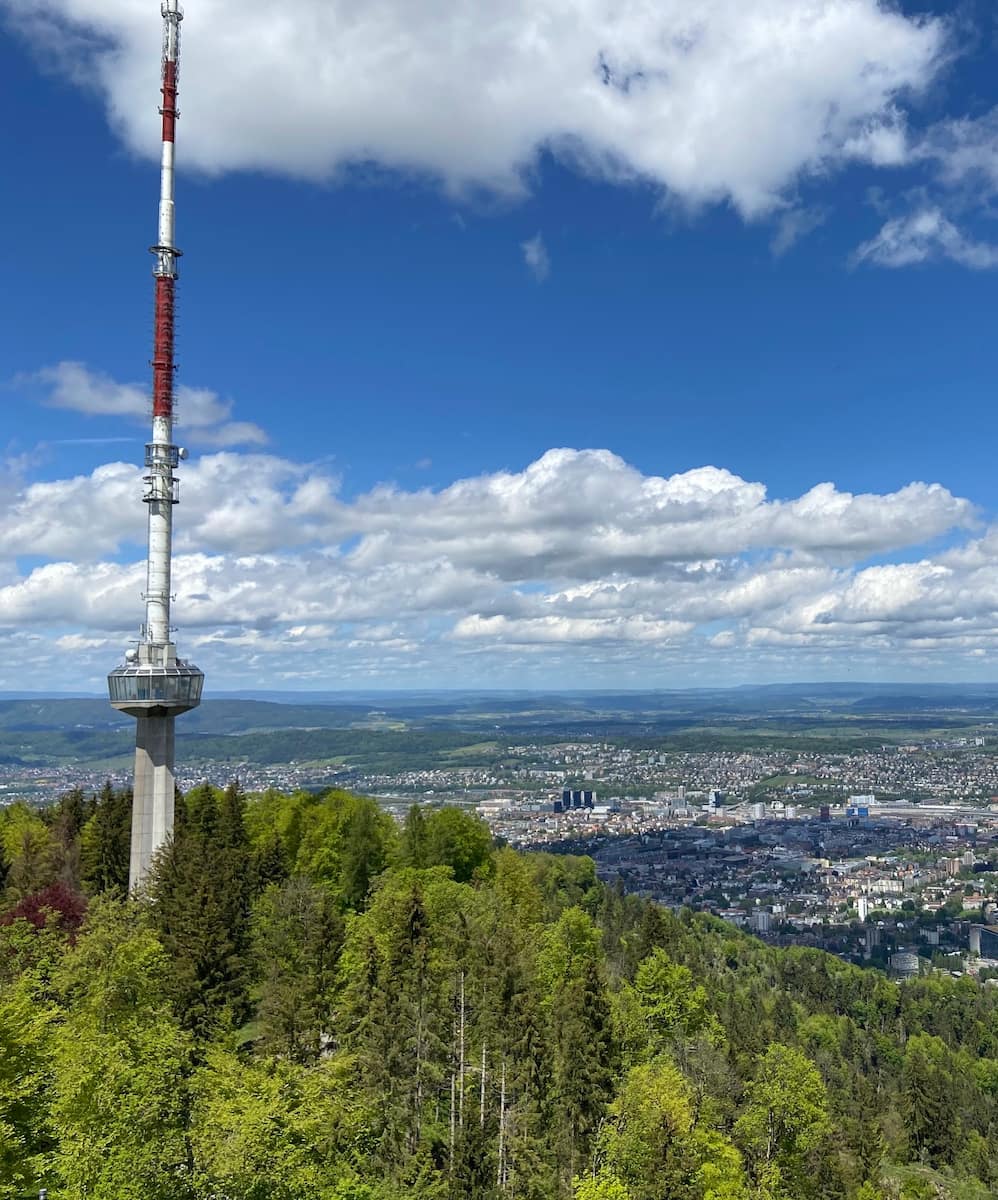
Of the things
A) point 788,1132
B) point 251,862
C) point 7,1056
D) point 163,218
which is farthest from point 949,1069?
point 163,218

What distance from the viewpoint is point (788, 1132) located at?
4459 centimetres

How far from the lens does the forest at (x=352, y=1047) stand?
2427 centimetres

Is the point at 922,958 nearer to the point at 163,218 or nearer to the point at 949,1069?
the point at 949,1069

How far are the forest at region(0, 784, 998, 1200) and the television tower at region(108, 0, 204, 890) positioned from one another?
274 cm

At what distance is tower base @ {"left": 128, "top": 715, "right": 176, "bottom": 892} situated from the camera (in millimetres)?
67500

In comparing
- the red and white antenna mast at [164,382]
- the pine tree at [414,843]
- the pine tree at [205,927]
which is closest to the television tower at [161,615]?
the red and white antenna mast at [164,382]

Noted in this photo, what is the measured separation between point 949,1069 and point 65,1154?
354ft

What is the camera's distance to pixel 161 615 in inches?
3091

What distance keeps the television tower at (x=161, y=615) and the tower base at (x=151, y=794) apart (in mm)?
75

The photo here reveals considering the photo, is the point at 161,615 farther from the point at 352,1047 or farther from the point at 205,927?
the point at 352,1047

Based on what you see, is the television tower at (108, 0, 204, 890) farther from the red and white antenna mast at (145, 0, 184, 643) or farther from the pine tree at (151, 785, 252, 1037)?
the pine tree at (151, 785, 252, 1037)

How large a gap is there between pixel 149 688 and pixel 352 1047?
44199mm

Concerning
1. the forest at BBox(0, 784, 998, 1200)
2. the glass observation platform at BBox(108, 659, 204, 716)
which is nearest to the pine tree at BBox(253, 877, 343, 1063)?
the forest at BBox(0, 784, 998, 1200)

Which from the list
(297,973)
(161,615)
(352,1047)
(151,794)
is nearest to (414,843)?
(151,794)
